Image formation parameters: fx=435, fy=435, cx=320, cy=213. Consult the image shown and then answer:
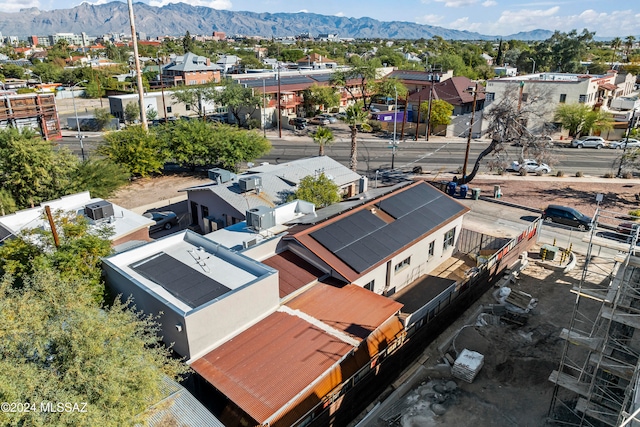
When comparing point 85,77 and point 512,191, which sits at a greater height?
point 85,77

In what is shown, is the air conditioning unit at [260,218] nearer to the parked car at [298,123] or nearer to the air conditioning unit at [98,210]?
the air conditioning unit at [98,210]

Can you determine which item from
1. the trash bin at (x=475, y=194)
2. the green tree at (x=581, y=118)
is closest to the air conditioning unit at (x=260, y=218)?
the trash bin at (x=475, y=194)

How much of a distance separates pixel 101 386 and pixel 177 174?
42.5m

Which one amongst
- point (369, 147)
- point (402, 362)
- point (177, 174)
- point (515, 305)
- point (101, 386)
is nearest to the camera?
point (101, 386)

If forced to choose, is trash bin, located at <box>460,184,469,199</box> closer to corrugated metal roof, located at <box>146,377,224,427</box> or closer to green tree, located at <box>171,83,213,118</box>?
corrugated metal roof, located at <box>146,377,224,427</box>

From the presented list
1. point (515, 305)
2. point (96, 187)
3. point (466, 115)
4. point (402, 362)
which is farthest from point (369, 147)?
point (402, 362)

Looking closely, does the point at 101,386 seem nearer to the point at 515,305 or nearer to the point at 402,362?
the point at 402,362

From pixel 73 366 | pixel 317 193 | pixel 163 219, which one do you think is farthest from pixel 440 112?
pixel 73 366

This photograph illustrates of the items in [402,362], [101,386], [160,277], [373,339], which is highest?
[101,386]

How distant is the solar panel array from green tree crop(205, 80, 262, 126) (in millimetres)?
46953

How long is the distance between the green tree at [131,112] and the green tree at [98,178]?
116 ft

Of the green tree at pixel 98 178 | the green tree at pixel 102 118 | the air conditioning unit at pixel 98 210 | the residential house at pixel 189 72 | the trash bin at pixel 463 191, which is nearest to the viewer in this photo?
the air conditioning unit at pixel 98 210

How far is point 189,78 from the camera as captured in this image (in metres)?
105

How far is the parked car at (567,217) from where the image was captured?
36625mm
